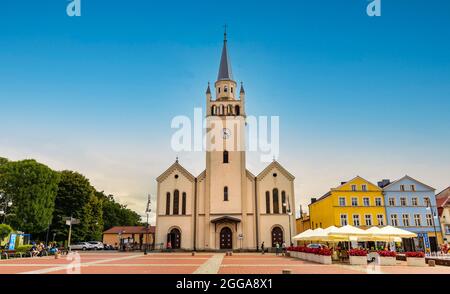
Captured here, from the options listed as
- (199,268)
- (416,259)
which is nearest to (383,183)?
(416,259)

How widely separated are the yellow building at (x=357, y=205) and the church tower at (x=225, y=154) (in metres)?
14.1

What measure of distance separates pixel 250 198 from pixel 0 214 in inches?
1312

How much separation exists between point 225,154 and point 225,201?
265 inches

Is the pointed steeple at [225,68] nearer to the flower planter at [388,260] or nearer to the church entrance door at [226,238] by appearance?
the church entrance door at [226,238]

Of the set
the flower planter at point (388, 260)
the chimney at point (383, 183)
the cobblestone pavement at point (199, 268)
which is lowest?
Result: the cobblestone pavement at point (199, 268)

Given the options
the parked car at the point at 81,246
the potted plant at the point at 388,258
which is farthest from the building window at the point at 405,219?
the parked car at the point at 81,246

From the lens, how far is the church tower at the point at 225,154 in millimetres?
46125

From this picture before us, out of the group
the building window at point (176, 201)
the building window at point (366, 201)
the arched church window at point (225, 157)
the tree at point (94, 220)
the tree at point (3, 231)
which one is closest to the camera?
the tree at point (3, 231)

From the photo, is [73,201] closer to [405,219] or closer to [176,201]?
[176,201]

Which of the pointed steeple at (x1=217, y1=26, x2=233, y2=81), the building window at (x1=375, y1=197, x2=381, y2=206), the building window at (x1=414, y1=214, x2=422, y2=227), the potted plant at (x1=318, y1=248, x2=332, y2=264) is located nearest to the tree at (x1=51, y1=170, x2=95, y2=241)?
the pointed steeple at (x1=217, y1=26, x2=233, y2=81)

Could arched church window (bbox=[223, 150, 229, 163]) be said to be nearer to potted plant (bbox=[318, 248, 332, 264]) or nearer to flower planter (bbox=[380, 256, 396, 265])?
potted plant (bbox=[318, 248, 332, 264])

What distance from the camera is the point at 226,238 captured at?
45.3 meters
